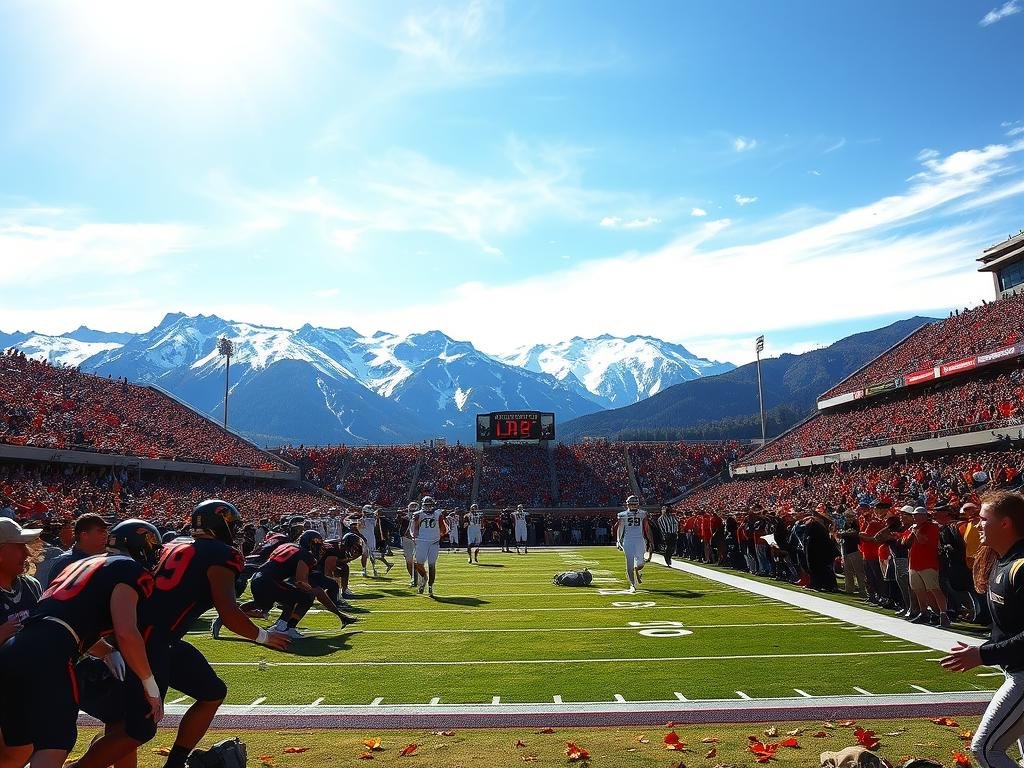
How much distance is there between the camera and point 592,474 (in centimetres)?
4950

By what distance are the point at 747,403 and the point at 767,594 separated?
178 metres

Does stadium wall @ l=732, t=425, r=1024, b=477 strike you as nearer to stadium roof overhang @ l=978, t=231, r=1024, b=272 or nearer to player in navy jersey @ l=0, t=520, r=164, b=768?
stadium roof overhang @ l=978, t=231, r=1024, b=272

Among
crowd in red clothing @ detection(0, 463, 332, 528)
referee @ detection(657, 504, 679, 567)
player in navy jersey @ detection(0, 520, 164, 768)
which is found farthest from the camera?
referee @ detection(657, 504, 679, 567)

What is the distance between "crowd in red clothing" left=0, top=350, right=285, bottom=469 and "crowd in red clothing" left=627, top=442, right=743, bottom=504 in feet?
79.9

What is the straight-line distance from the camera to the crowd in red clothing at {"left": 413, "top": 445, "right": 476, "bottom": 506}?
47.6m

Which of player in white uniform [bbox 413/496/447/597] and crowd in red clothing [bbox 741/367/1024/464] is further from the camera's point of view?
crowd in red clothing [bbox 741/367/1024/464]

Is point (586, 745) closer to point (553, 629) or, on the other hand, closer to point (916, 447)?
point (553, 629)

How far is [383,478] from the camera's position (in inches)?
1967

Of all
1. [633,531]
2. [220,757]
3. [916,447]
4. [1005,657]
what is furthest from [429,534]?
[916,447]

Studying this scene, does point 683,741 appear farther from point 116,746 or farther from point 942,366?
point 942,366

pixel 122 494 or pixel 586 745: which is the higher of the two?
pixel 122 494

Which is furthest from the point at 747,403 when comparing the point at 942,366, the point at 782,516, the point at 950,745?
the point at 950,745

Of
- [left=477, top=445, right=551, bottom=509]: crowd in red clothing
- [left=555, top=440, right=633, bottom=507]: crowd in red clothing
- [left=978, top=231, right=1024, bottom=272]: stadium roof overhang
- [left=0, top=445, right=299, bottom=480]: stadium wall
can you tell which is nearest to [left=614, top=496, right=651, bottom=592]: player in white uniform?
[left=0, top=445, right=299, bottom=480]: stadium wall

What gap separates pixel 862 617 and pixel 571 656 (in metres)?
5.35
